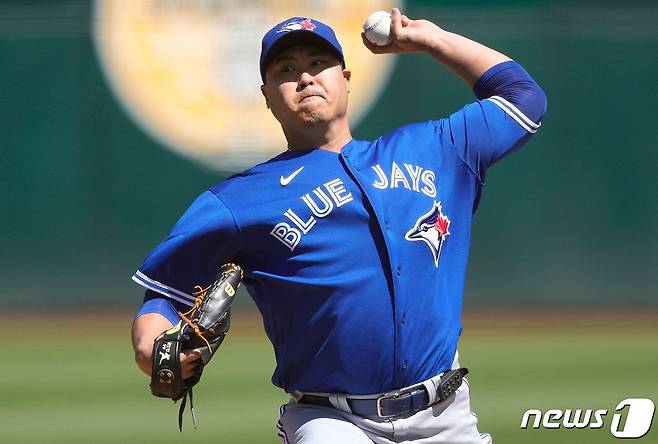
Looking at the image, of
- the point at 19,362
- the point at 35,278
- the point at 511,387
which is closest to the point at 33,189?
the point at 35,278

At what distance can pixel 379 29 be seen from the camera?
11.2ft

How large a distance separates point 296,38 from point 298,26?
4cm

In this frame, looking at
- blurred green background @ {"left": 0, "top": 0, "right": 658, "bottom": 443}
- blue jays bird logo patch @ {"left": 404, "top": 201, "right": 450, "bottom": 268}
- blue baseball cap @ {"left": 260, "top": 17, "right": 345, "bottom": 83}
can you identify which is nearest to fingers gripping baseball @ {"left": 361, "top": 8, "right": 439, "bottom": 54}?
blue baseball cap @ {"left": 260, "top": 17, "right": 345, "bottom": 83}

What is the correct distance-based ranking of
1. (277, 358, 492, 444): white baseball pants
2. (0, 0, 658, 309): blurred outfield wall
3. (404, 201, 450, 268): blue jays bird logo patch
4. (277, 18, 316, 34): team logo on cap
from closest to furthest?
(277, 358, 492, 444): white baseball pants < (404, 201, 450, 268): blue jays bird logo patch < (277, 18, 316, 34): team logo on cap < (0, 0, 658, 309): blurred outfield wall

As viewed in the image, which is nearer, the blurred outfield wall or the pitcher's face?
the pitcher's face

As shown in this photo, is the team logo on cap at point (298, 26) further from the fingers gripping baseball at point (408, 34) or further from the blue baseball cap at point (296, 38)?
the fingers gripping baseball at point (408, 34)

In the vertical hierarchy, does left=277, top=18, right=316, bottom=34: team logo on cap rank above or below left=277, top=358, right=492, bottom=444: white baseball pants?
above

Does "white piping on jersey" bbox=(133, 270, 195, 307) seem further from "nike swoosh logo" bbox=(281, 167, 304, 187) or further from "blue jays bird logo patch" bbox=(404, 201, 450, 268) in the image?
"blue jays bird logo patch" bbox=(404, 201, 450, 268)

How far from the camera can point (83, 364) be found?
7.79 metres

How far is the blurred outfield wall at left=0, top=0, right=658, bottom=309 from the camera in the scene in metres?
9.67

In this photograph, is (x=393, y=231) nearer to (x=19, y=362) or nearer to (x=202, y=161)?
(x=19, y=362)

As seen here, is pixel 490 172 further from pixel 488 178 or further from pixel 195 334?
pixel 195 334

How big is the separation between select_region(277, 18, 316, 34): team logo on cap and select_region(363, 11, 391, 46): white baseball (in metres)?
0.22

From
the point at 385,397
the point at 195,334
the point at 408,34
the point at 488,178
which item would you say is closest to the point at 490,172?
the point at 488,178
